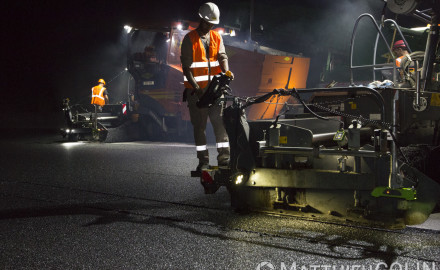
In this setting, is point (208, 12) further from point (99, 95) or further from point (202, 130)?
point (99, 95)

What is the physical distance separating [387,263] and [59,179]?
515 cm

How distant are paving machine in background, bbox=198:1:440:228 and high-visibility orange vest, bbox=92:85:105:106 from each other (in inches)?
439

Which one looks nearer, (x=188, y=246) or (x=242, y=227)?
(x=188, y=246)

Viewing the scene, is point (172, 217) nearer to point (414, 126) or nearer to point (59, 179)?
point (414, 126)

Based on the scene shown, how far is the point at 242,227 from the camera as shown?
3848 millimetres

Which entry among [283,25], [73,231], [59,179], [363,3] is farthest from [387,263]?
[283,25]

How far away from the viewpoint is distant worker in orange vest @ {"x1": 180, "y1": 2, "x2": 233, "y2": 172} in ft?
16.6

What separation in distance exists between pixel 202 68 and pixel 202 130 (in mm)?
710

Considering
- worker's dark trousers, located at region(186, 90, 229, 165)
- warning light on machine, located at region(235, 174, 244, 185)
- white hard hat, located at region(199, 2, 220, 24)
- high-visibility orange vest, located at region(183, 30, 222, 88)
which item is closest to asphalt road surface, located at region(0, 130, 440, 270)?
warning light on machine, located at region(235, 174, 244, 185)

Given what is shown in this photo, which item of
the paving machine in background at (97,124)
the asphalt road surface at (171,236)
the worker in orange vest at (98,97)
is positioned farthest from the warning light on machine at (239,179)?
the worker in orange vest at (98,97)

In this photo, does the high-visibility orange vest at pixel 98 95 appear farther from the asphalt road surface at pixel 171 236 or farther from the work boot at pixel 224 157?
the work boot at pixel 224 157

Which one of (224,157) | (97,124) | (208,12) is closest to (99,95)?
(97,124)

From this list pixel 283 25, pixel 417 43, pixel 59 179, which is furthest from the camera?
pixel 283 25

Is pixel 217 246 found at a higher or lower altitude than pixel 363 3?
lower
